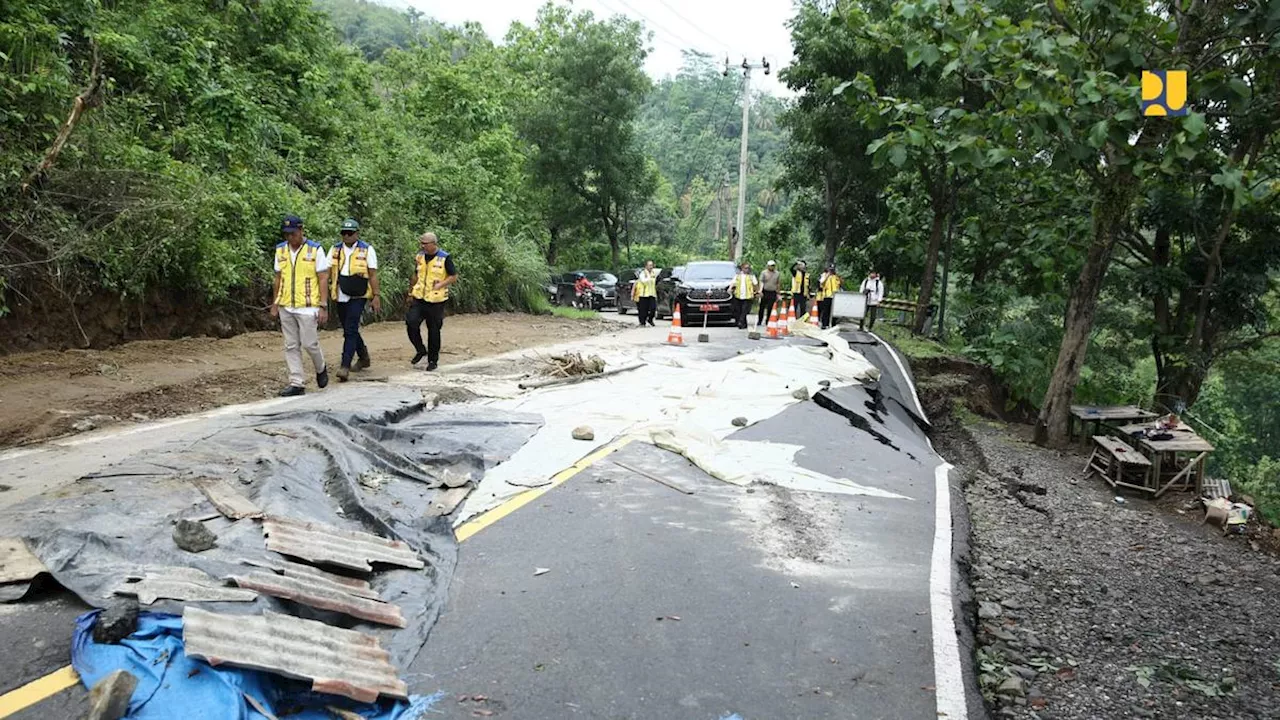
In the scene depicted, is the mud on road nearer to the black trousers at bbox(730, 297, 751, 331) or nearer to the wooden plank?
the wooden plank

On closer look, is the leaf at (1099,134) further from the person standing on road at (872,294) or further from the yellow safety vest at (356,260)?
the person standing on road at (872,294)

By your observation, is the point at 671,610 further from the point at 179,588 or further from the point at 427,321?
the point at 427,321

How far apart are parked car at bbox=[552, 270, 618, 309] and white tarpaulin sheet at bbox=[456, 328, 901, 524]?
1774 centimetres

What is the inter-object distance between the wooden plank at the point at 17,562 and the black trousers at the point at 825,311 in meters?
19.2

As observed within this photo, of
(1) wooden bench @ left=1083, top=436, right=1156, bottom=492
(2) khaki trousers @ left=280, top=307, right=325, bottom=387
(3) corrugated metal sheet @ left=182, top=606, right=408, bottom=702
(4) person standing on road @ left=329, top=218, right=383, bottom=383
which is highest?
(4) person standing on road @ left=329, top=218, right=383, bottom=383

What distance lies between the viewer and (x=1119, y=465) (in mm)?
11008

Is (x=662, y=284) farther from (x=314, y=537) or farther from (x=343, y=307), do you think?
(x=314, y=537)

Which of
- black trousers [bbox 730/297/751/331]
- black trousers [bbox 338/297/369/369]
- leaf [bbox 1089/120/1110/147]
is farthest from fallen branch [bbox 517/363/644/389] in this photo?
black trousers [bbox 730/297/751/331]

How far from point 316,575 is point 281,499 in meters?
1.10

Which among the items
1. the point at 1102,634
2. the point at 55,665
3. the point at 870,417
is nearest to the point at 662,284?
the point at 870,417

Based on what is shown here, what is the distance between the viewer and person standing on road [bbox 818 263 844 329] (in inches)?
839

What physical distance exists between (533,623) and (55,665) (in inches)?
72.0

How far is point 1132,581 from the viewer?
6.26 m

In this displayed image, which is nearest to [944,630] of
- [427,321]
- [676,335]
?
[427,321]
